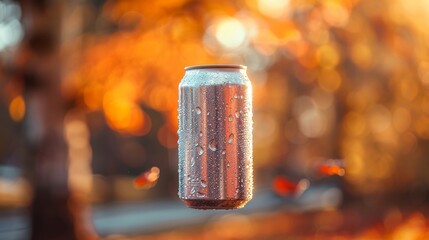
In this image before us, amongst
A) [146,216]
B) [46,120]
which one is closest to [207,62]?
[46,120]

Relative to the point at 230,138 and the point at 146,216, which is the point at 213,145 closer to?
the point at 230,138

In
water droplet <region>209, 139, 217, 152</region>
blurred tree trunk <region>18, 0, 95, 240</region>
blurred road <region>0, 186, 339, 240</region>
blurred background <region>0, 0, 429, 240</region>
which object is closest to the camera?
water droplet <region>209, 139, 217, 152</region>

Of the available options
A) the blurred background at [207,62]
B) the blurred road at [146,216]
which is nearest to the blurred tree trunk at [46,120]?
the blurred background at [207,62]

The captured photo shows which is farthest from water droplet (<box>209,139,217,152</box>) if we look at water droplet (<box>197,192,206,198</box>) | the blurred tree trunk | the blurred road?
the blurred road

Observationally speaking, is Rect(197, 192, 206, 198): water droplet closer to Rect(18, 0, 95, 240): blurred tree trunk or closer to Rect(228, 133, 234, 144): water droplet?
Rect(228, 133, 234, 144): water droplet

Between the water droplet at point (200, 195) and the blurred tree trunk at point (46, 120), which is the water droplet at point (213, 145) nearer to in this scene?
the water droplet at point (200, 195)
